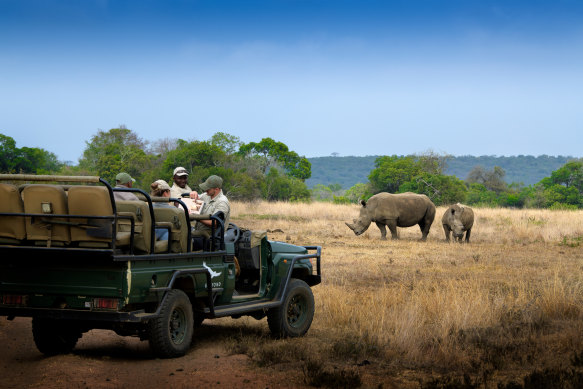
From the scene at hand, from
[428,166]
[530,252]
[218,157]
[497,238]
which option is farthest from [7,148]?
[530,252]

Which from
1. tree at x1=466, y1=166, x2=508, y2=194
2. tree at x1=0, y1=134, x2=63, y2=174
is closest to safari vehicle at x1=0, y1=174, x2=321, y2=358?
tree at x1=0, y1=134, x2=63, y2=174

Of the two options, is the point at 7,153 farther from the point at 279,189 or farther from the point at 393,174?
the point at 393,174

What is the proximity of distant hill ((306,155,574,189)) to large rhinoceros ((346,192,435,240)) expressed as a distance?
141669 millimetres

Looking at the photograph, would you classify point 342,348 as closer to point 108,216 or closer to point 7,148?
point 108,216

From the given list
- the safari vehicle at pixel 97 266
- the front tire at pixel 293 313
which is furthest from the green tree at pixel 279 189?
the safari vehicle at pixel 97 266

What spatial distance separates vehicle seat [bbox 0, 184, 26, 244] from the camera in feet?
26.4

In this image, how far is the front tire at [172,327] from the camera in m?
8.35

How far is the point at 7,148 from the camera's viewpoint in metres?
56.7

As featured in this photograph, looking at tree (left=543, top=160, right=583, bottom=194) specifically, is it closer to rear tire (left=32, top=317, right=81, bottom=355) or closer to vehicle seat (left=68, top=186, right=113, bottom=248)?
rear tire (left=32, top=317, right=81, bottom=355)

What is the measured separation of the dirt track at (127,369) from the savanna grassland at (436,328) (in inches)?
12.4

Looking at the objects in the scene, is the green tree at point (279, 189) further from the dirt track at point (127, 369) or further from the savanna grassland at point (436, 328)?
the dirt track at point (127, 369)

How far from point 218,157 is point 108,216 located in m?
38.4

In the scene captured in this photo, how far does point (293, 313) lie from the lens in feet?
35.1

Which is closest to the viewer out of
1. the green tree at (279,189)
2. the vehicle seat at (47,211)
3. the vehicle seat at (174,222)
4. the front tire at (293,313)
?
the vehicle seat at (47,211)
